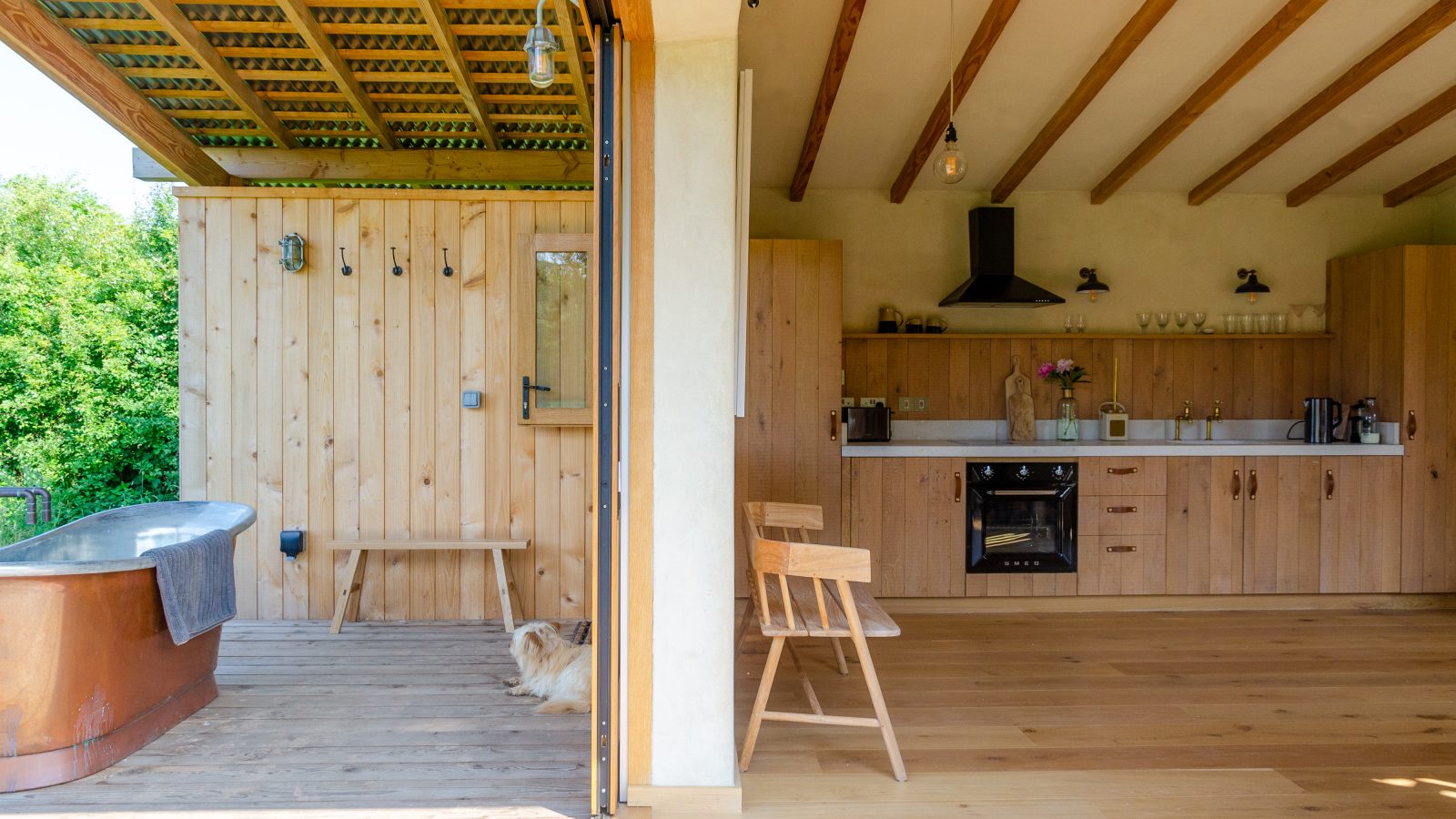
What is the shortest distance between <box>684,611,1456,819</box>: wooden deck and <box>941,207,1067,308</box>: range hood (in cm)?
201

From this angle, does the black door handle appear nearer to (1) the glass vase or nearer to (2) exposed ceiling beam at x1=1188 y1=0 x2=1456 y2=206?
(1) the glass vase

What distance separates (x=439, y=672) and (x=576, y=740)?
1.03 metres

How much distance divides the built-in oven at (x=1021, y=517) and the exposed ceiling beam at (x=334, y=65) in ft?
12.6

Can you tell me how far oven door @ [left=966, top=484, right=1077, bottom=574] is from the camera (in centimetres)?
466

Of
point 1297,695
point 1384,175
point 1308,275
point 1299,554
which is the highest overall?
point 1384,175

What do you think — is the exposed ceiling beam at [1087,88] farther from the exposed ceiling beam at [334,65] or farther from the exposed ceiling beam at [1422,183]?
the exposed ceiling beam at [334,65]

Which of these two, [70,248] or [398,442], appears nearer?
[398,442]

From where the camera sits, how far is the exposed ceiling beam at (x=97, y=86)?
3547 mm

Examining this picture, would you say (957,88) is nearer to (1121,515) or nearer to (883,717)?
(1121,515)

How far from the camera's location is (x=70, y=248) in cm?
932

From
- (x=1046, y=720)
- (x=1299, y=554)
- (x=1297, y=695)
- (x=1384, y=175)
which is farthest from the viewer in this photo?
(x=1384, y=175)

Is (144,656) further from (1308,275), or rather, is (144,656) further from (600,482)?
(1308,275)

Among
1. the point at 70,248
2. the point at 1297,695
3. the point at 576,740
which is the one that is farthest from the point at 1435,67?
the point at 70,248

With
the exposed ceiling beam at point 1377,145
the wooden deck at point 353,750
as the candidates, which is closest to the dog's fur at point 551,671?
the wooden deck at point 353,750
